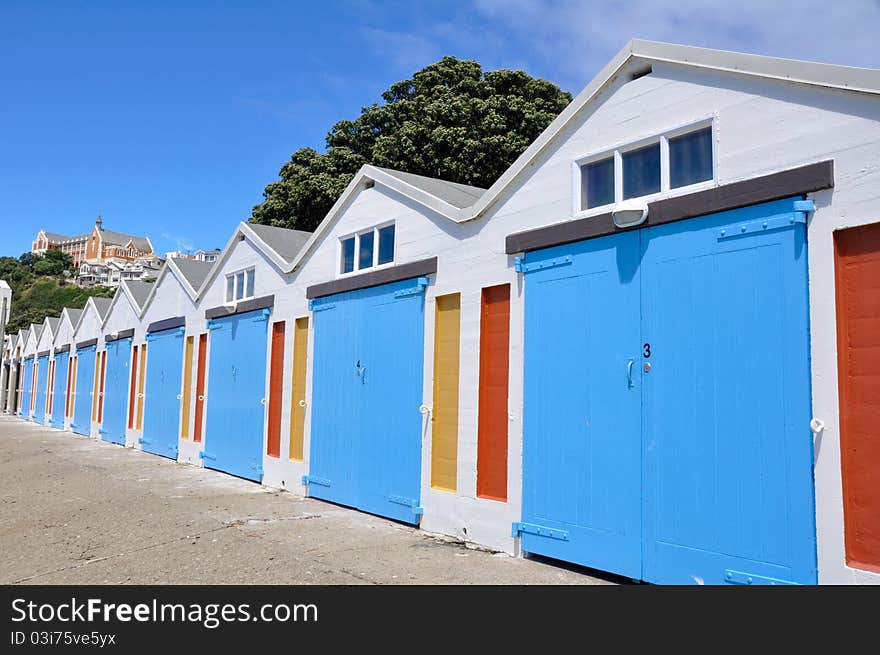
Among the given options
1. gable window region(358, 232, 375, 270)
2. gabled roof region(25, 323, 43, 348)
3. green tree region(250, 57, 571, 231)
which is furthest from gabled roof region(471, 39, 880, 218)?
gabled roof region(25, 323, 43, 348)

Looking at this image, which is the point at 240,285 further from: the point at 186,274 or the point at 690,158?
the point at 690,158

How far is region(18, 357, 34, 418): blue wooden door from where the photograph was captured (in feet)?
117

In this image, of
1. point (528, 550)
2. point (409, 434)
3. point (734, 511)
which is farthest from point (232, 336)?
point (734, 511)

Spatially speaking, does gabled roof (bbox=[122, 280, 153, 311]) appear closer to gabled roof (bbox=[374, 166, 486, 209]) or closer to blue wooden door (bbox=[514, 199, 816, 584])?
gabled roof (bbox=[374, 166, 486, 209])

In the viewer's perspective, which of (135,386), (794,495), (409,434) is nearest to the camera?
(794,495)

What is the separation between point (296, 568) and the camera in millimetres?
6875

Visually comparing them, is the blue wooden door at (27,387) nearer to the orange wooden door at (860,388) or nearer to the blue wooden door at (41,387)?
the blue wooden door at (41,387)

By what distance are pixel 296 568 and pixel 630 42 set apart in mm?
6293

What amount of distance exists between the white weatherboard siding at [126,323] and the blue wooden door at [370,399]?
1066 cm

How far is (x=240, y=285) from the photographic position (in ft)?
49.2

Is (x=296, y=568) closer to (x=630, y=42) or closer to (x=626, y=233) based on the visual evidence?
(x=626, y=233)

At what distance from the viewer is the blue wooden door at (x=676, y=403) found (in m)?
5.21

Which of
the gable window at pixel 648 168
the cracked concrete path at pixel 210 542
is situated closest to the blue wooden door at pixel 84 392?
the cracked concrete path at pixel 210 542

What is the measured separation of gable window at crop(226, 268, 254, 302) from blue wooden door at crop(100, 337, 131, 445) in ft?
26.4
